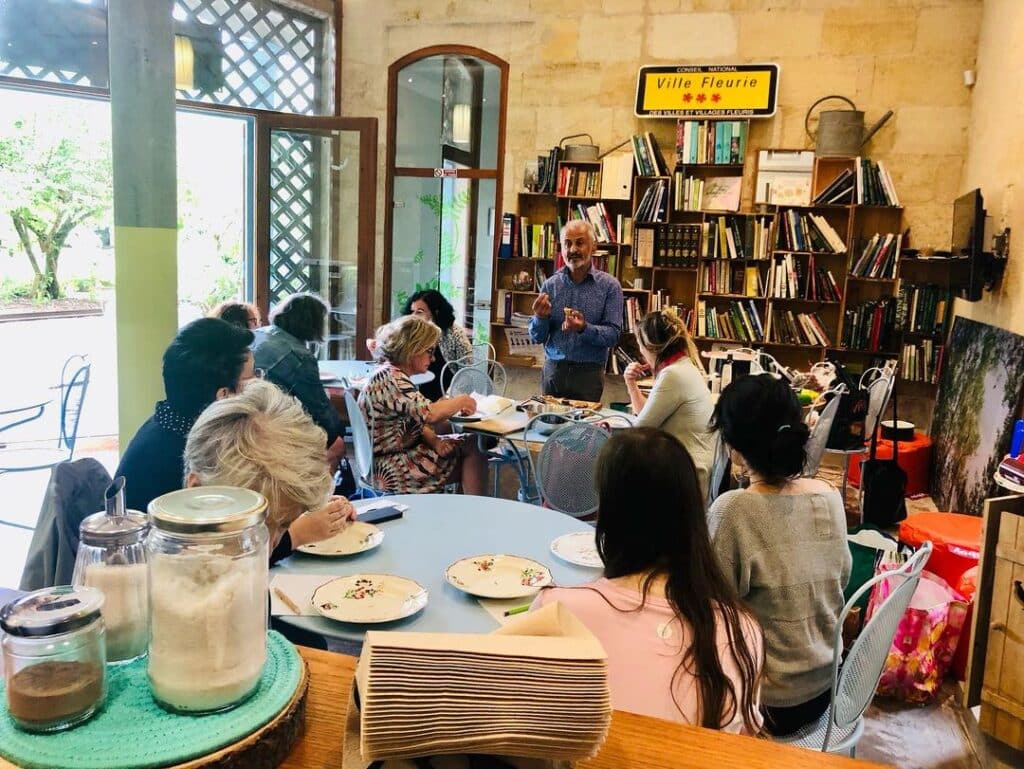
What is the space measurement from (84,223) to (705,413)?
35.2 ft

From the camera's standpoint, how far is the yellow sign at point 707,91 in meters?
5.47

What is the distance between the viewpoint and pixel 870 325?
17.7ft

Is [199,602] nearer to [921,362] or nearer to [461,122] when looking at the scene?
[921,362]

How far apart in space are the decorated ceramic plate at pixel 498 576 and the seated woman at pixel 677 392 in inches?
52.7

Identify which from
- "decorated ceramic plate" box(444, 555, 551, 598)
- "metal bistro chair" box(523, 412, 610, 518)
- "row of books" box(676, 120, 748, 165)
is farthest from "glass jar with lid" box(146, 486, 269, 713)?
"row of books" box(676, 120, 748, 165)

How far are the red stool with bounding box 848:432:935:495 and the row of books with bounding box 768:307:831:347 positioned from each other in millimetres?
837

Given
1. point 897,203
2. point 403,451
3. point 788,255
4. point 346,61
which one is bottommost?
point 403,451

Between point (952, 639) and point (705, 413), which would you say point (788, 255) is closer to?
point (705, 413)

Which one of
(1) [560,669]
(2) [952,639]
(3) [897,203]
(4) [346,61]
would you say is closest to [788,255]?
(3) [897,203]

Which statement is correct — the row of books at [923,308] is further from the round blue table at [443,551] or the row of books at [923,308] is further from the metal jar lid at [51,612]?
the metal jar lid at [51,612]

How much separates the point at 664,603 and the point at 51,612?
942mm

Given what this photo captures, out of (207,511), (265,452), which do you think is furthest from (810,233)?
(207,511)

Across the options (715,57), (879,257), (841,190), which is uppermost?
(715,57)

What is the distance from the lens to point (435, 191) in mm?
6367
